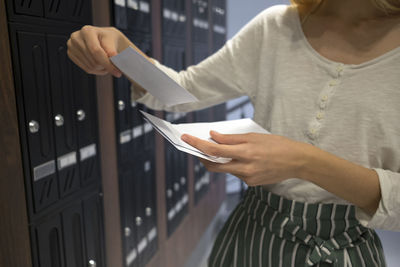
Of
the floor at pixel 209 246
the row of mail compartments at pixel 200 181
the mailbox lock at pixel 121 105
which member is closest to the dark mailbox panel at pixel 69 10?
the mailbox lock at pixel 121 105

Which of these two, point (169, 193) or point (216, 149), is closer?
point (216, 149)

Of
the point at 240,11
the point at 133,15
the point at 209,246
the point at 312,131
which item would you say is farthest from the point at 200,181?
the point at 312,131

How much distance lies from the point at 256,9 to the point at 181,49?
94 cm

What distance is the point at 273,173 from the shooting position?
2.20ft

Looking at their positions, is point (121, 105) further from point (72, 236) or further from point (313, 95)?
point (313, 95)

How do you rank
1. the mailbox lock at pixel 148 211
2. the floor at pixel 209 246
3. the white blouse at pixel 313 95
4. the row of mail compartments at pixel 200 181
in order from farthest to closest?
the row of mail compartments at pixel 200 181 → the floor at pixel 209 246 → the mailbox lock at pixel 148 211 → the white blouse at pixel 313 95

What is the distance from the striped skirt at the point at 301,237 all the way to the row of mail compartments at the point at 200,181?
1.70m

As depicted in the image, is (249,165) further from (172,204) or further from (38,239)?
(172,204)

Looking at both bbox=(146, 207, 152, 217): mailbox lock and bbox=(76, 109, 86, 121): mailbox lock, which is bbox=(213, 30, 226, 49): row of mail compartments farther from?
bbox=(76, 109, 86, 121): mailbox lock

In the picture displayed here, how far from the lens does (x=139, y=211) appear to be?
5.50 feet

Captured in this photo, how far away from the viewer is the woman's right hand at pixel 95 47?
0.79 meters

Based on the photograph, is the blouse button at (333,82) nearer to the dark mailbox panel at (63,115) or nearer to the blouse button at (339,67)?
the blouse button at (339,67)

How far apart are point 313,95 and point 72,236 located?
787mm

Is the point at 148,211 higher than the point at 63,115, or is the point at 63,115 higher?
the point at 63,115
